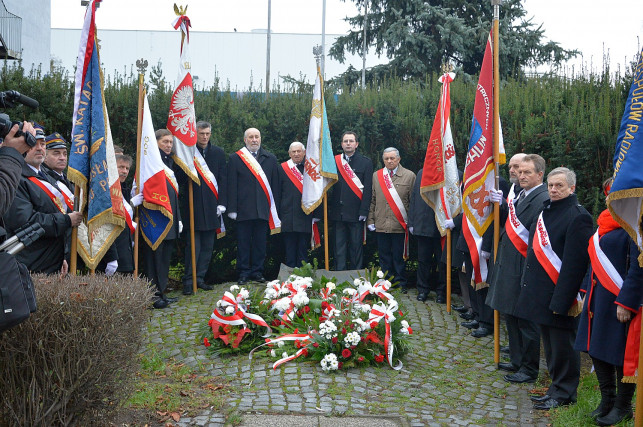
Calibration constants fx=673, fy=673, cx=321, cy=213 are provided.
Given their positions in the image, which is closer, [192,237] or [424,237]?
[192,237]

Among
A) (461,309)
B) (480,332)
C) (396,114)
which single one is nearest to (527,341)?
(480,332)

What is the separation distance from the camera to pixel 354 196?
975cm

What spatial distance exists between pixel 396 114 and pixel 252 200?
281 centimetres

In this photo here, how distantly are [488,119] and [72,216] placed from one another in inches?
166

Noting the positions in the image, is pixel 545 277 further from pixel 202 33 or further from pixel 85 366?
pixel 202 33

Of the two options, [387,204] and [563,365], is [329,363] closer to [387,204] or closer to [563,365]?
[563,365]

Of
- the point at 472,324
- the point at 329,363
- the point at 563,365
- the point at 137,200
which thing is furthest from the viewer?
the point at 137,200

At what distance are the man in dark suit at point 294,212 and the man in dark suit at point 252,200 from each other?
12 cm

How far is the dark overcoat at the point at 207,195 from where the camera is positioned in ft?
30.3

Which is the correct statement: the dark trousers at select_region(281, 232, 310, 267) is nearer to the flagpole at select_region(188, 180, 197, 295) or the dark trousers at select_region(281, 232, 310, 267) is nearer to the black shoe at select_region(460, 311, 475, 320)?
the flagpole at select_region(188, 180, 197, 295)

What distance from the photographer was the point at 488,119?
705 centimetres

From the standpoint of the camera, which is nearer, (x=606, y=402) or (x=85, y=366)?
(x=85, y=366)

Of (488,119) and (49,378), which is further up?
(488,119)

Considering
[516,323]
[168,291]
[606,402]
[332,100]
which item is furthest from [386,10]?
[606,402]
